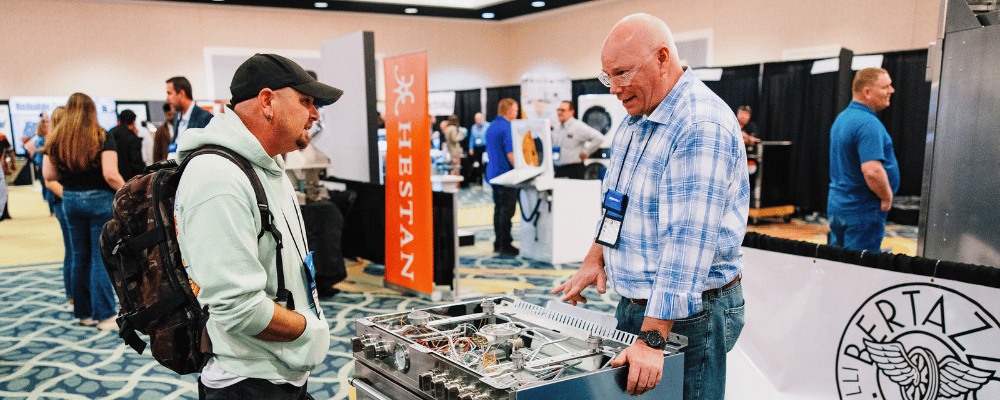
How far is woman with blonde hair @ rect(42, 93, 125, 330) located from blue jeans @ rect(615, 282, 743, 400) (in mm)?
3718

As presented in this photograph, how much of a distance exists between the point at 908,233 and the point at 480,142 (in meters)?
8.72

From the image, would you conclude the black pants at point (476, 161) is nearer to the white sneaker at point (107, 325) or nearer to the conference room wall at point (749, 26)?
the conference room wall at point (749, 26)

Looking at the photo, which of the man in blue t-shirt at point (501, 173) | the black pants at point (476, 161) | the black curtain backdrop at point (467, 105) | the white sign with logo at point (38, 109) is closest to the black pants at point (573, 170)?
the man in blue t-shirt at point (501, 173)

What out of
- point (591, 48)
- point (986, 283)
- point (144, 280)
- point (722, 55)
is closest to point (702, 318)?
point (144, 280)

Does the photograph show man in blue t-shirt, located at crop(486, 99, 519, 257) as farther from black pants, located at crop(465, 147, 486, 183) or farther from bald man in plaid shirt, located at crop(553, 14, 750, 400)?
black pants, located at crop(465, 147, 486, 183)

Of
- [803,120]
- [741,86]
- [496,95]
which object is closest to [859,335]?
[803,120]

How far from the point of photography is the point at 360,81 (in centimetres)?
515

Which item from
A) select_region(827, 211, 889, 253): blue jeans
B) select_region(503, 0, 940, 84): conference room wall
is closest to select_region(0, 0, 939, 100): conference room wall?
select_region(503, 0, 940, 84): conference room wall

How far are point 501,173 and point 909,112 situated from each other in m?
5.97

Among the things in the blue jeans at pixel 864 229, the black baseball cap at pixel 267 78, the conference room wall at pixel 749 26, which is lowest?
the blue jeans at pixel 864 229

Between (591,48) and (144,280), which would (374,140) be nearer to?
(144,280)

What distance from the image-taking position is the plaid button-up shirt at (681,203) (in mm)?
1350

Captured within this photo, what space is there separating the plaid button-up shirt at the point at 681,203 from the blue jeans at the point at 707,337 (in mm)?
53

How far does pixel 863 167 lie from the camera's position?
357 cm
